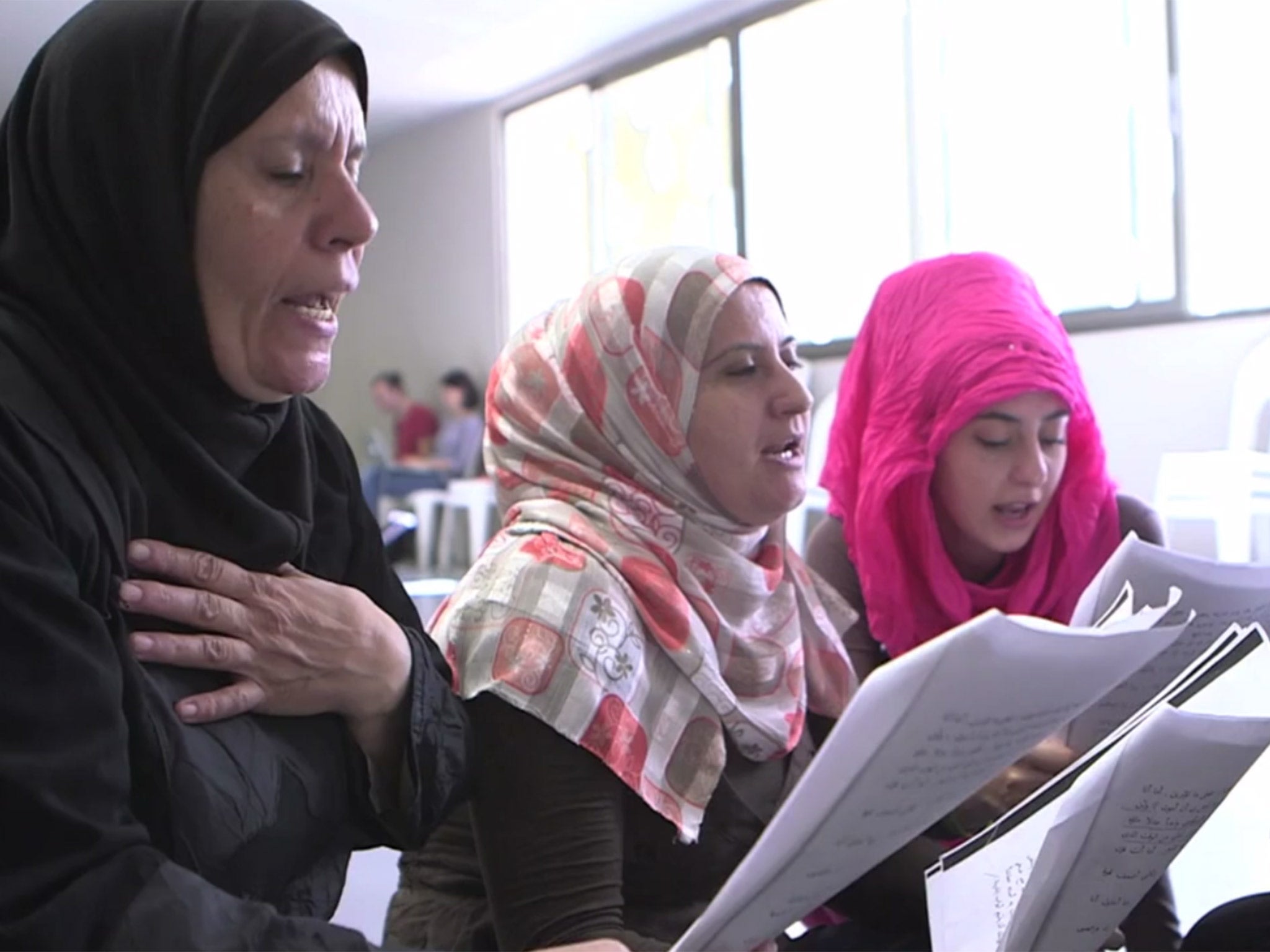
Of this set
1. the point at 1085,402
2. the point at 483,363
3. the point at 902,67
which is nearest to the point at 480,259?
the point at 483,363

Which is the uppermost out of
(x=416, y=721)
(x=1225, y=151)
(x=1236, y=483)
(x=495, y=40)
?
(x=495, y=40)

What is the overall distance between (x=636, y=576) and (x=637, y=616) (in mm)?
35

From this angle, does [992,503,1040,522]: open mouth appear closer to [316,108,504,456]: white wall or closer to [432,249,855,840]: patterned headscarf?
[432,249,855,840]: patterned headscarf

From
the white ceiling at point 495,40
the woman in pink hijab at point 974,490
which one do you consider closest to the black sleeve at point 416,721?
the woman in pink hijab at point 974,490

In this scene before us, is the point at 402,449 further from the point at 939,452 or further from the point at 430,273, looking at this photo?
the point at 939,452

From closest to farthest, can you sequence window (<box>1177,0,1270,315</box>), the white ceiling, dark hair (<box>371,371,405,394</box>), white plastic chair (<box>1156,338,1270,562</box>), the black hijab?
the black hijab, white plastic chair (<box>1156,338,1270,562</box>), window (<box>1177,0,1270,315</box>), the white ceiling, dark hair (<box>371,371,405,394</box>)

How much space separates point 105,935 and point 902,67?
17.6ft

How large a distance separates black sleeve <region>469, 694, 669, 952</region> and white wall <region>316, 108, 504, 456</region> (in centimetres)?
706

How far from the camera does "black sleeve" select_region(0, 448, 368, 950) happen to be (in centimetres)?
65

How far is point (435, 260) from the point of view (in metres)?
8.67

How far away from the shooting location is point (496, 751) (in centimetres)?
106

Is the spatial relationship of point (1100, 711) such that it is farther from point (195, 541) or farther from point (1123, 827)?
point (195, 541)

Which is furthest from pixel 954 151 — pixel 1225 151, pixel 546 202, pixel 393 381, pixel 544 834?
pixel 544 834

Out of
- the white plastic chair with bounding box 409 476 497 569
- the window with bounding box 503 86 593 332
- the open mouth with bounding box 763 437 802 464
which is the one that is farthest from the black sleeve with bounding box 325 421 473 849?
the window with bounding box 503 86 593 332
